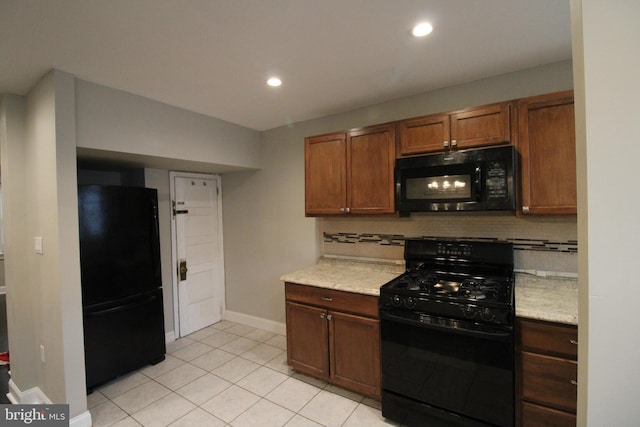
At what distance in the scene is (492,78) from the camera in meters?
2.29

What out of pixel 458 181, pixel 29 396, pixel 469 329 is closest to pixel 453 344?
pixel 469 329

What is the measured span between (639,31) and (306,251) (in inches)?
117

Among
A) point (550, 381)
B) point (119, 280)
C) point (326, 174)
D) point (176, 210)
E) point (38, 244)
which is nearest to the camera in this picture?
point (550, 381)

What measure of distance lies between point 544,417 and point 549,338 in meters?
0.45

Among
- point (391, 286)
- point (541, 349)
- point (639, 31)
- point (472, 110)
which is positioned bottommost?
point (541, 349)

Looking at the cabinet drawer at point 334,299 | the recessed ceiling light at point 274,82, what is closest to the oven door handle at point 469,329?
the cabinet drawer at point 334,299

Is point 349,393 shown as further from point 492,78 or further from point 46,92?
point 46,92

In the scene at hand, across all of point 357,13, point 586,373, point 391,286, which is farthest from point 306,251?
point 586,373

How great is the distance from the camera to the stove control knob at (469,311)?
1691 mm

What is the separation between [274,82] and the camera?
2303mm

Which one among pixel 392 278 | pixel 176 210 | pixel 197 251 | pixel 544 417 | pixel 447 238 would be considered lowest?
pixel 544 417

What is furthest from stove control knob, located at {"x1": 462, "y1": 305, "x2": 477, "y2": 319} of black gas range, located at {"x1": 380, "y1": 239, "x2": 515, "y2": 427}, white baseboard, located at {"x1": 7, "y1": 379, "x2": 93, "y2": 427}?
white baseboard, located at {"x1": 7, "y1": 379, "x2": 93, "y2": 427}

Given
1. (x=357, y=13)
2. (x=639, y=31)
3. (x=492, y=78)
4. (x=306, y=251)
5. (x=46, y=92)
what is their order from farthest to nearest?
1. (x=306, y=251)
2. (x=492, y=78)
3. (x=46, y=92)
4. (x=357, y=13)
5. (x=639, y=31)

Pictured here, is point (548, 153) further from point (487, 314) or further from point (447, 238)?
point (487, 314)
